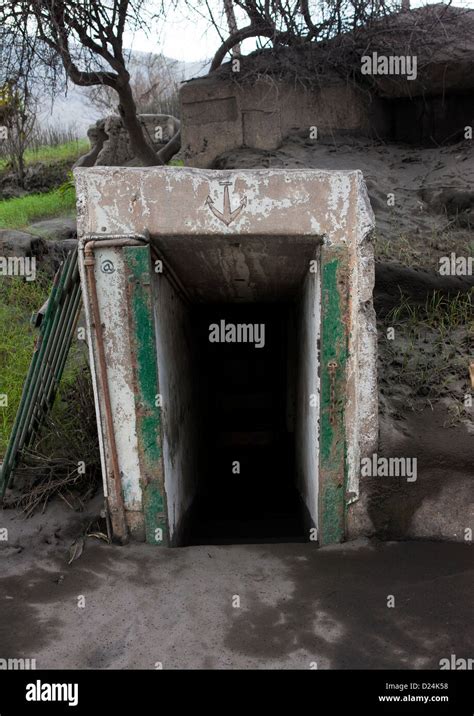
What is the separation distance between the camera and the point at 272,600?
3398 mm

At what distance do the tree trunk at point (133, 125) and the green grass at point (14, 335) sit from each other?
241 cm

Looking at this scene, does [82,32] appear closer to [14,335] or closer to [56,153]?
[14,335]

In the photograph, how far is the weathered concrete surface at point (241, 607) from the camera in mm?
2965

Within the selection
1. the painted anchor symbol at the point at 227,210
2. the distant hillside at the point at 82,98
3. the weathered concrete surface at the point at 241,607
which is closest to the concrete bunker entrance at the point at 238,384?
the painted anchor symbol at the point at 227,210

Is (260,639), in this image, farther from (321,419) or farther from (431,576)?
(321,419)

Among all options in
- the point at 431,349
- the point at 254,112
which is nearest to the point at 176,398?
the point at 431,349

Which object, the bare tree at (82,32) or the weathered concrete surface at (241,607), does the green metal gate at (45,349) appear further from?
the bare tree at (82,32)

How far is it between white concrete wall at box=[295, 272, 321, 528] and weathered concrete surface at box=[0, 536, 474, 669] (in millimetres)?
626

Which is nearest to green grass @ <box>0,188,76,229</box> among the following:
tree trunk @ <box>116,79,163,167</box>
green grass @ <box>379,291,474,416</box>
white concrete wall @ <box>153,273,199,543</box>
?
tree trunk @ <box>116,79,163,167</box>

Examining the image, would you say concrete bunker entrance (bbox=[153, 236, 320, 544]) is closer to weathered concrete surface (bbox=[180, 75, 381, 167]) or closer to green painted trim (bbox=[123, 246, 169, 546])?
green painted trim (bbox=[123, 246, 169, 546])

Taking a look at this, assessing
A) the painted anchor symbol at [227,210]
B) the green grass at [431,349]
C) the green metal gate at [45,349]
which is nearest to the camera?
the painted anchor symbol at [227,210]

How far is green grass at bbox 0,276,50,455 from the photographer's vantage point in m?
6.20

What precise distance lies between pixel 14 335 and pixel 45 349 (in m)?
3.02
